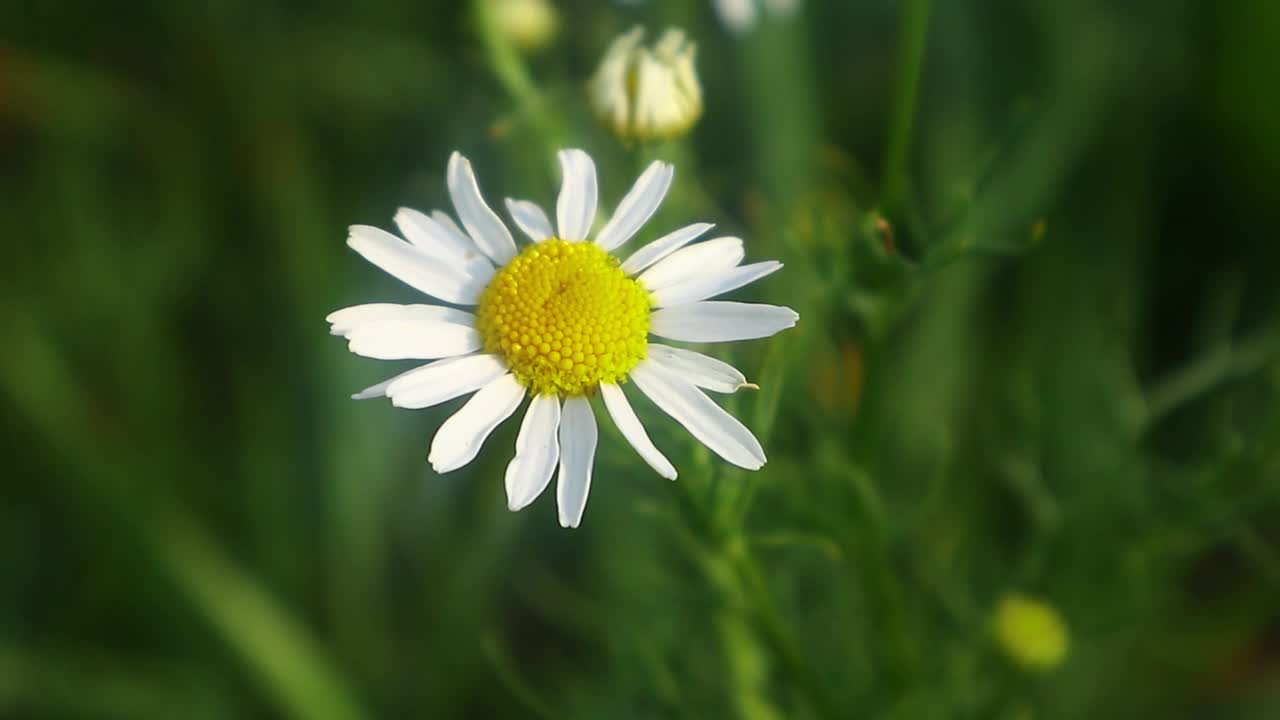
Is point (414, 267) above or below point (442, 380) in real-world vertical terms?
above

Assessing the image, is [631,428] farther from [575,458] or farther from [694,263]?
[694,263]

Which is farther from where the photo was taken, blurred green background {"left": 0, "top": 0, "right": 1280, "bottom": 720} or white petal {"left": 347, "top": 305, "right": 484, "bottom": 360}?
blurred green background {"left": 0, "top": 0, "right": 1280, "bottom": 720}

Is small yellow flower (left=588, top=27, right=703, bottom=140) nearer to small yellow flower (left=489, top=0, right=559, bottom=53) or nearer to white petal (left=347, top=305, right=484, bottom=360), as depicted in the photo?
white petal (left=347, top=305, right=484, bottom=360)

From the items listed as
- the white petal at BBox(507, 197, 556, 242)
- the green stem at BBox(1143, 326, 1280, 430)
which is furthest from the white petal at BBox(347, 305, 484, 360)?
the green stem at BBox(1143, 326, 1280, 430)

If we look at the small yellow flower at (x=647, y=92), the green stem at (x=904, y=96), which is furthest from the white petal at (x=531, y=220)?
the green stem at (x=904, y=96)

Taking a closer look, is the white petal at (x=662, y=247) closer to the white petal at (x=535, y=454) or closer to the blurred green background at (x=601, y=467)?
the white petal at (x=535, y=454)

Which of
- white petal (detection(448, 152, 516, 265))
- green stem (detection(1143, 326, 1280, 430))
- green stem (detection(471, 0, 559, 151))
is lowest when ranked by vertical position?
white petal (detection(448, 152, 516, 265))

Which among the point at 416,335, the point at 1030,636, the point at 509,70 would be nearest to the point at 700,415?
the point at 416,335
